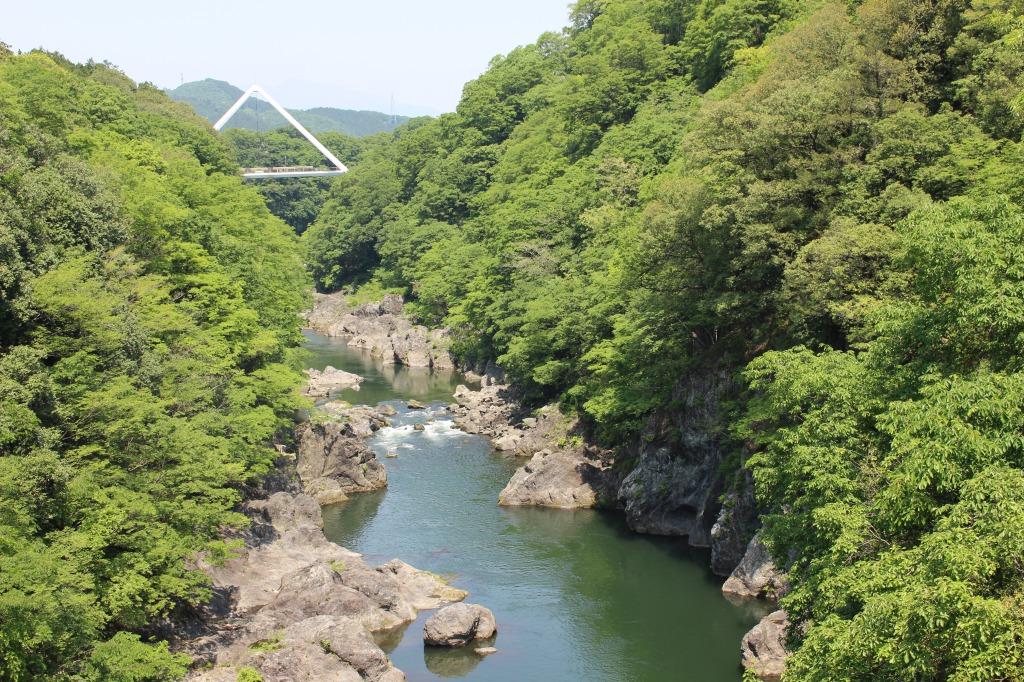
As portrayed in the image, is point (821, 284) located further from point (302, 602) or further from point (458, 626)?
point (302, 602)

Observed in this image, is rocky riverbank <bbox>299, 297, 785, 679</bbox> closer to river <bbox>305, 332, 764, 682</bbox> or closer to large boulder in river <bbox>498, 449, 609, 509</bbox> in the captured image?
large boulder in river <bbox>498, 449, 609, 509</bbox>

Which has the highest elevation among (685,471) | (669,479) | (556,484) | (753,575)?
(685,471)

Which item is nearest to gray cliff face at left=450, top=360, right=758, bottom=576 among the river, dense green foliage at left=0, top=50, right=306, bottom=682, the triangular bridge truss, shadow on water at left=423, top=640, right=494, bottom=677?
the river

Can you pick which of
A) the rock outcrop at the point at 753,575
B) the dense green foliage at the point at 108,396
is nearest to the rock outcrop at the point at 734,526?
the rock outcrop at the point at 753,575

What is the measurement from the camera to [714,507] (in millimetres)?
31422

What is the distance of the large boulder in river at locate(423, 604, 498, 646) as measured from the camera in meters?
25.3

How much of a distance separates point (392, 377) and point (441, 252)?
1414cm

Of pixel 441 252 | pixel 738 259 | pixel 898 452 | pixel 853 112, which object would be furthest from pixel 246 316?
pixel 441 252

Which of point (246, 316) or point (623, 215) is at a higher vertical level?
point (623, 215)

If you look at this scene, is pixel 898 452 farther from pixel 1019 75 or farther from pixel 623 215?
pixel 623 215

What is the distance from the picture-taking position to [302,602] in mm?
25688

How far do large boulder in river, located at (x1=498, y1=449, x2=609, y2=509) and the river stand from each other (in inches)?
21.2

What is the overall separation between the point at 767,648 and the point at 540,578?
27.7ft

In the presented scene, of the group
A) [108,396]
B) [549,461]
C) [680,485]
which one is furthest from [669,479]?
[108,396]
